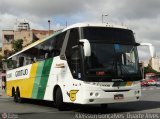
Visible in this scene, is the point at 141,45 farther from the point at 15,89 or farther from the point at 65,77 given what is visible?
the point at 15,89

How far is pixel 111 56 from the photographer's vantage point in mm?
15375

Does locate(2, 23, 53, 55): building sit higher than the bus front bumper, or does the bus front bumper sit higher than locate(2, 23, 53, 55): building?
locate(2, 23, 53, 55): building

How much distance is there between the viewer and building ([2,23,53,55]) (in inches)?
3536

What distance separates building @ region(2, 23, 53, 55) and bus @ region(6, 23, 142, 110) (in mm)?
72333

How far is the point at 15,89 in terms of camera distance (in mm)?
26578

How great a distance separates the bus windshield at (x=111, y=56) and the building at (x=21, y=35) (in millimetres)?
73418

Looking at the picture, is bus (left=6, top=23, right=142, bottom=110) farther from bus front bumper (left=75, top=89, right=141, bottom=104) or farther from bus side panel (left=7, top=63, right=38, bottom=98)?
bus side panel (left=7, top=63, right=38, bottom=98)

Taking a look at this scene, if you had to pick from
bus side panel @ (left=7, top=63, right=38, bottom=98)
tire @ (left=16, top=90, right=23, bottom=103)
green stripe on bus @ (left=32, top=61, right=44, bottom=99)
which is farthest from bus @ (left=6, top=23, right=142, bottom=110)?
tire @ (left=16, top=90, right=23, bottom=103)

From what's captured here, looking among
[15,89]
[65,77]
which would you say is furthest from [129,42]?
[15,89]

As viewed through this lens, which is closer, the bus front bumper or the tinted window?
the bus front bumper

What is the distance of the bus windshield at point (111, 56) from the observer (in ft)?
49.3

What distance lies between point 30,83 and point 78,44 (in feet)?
25.0

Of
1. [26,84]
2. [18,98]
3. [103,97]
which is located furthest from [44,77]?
[18,98]

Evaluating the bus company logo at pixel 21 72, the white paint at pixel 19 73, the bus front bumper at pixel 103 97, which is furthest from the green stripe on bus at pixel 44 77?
the bus front bumper at pixel 103 97
